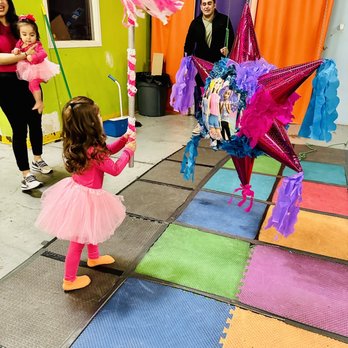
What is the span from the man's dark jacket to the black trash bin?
116cm

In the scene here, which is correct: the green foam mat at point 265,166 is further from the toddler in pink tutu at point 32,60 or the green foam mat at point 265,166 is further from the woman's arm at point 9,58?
the woman's arm at point 9,58

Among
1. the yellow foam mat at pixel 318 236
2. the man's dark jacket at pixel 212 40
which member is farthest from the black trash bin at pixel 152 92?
the yellow foam mat at pixel 318 236

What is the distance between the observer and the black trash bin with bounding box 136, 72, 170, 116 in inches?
197

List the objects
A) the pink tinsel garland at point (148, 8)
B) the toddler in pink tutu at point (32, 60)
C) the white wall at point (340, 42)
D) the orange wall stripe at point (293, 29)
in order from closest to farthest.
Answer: the pink tinsel garland at point (148, 8)
the toddler in pink tutu at point (32, 60)
the orange wall stripe at point (293, 29)
the white wall at point (340, 42)

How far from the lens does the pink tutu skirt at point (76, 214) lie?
5.03ft

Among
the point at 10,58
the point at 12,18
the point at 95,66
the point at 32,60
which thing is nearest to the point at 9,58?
the point at 10,58

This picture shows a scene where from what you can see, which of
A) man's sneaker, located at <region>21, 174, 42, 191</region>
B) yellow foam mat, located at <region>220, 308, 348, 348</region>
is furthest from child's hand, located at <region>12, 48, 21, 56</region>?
yellow foam mat, located at <region>220, 308, 348, 348</region>

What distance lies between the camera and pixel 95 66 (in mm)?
4266

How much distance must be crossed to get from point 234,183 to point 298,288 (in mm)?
1291

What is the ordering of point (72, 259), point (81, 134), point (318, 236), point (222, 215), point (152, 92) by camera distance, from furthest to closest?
1. point (152, 92)
2. point (222, 215)
3. point (318, 236)
4. point (72, 259)
5. point (81, 134)

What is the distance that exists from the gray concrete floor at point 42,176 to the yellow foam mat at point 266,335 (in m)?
1.16

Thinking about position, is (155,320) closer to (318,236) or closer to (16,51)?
(318,236)

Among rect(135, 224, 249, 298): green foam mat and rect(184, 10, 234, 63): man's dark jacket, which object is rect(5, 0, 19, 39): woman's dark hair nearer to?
rect(135, 224, 249, 298): green foam mat

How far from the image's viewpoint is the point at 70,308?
158 cm
